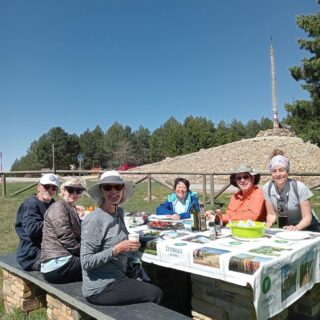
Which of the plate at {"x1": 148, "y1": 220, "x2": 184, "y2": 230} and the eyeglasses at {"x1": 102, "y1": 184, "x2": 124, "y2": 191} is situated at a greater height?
the eyeglasses at {"x1": 102, "y1": 184, "x2": 124, "y2": 191}

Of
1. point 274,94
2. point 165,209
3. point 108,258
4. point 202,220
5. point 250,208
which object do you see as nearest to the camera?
point 108,258

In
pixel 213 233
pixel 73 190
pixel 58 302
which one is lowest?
pixel 58 302

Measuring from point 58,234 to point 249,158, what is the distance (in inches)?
1064

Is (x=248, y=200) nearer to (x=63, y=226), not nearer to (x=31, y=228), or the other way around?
(x=63, y=226)

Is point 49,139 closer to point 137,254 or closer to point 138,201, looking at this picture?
point 138,201

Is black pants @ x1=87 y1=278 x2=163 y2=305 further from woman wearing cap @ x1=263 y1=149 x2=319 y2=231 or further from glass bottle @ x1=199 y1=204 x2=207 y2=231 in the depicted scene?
woman wearing cap @ x1=263 y1=149 x2=319 y2=231

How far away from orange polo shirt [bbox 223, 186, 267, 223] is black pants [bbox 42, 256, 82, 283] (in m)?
1.80

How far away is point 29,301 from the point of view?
3.96 m

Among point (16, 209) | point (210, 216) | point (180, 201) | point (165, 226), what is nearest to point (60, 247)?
point (165, 226)

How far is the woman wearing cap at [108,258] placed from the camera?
A: 9.29 feet

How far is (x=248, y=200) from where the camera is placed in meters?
4.24

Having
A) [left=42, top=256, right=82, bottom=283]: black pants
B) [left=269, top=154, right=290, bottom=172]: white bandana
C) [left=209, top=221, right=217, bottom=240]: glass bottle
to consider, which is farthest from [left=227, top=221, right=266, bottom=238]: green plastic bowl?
[left=42, top=256, right=82, bottom=283]: black pants

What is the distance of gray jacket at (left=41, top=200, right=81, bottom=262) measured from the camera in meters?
3.31

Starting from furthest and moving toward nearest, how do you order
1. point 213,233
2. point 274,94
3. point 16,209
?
point 274,94
point 16,209
point 213,233
